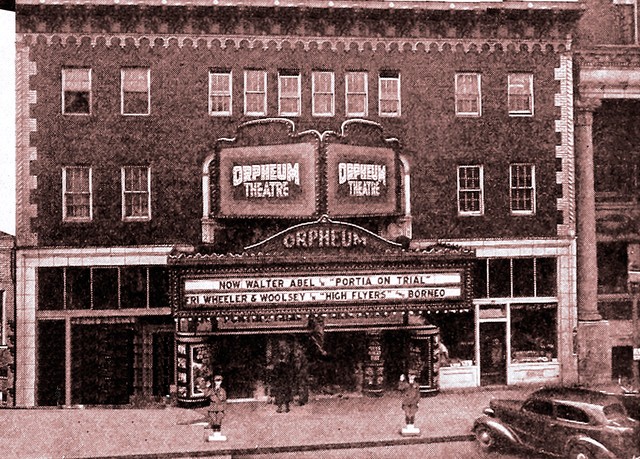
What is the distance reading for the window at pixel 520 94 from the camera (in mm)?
19234

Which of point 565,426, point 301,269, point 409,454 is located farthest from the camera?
point 301,269

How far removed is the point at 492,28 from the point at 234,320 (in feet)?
33.1

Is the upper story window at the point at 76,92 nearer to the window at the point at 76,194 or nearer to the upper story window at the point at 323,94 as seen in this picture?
the window at the point at 76,194

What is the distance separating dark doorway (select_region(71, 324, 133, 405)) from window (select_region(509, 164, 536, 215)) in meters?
10.5

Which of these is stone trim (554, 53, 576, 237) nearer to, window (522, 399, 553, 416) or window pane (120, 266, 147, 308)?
window (522, 399, 553, 416)

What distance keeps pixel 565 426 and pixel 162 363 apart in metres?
9.86

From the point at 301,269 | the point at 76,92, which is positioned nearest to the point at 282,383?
the point at 301,269

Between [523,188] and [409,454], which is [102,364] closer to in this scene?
[409,454]

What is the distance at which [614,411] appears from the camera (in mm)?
14156

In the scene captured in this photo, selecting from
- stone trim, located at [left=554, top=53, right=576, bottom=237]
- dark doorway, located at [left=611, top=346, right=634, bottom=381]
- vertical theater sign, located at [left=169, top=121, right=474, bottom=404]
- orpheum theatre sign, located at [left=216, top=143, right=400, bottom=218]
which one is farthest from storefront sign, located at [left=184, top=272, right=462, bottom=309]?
dark doorway, located at [left=611, top=346, right=634, bottom=381]

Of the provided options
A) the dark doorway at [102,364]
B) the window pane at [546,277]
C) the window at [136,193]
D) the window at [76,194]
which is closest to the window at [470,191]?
the window pane at [546,277]

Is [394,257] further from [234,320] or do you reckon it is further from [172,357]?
[172,357]

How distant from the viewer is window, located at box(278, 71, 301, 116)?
18438 millimetres

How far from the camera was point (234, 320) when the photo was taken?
1733 cm
